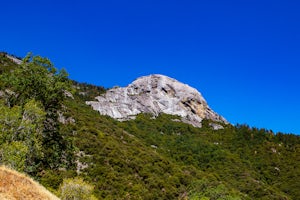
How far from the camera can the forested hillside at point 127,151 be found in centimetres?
3216

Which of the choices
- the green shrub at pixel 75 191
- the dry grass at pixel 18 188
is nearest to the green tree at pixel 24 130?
the dry grass at pixel 18 188

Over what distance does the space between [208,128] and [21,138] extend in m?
162

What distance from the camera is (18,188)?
18.5 metres

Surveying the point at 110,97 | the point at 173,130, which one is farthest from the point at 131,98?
the point at 173,130

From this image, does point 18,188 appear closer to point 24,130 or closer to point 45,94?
point 24,130

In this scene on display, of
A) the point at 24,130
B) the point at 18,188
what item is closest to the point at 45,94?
the point at 24,130

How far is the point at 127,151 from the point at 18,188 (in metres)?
89.0

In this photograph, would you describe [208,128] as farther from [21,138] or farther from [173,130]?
[21,138]

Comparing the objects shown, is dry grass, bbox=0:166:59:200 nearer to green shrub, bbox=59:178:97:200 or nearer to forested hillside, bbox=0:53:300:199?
forested hillside, bbox=0:53:300:199

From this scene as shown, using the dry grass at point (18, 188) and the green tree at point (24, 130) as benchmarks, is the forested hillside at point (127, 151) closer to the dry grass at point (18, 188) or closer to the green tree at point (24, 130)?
the green tree at point (24, 130)

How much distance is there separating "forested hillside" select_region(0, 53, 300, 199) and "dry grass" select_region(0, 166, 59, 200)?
861 cm

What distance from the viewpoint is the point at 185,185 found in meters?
98.1

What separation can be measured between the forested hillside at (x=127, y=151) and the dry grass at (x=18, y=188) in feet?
28.2

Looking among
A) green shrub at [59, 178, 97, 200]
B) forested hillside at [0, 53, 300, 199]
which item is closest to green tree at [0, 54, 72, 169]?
forested hillside at [0, 53, 300, 199]
